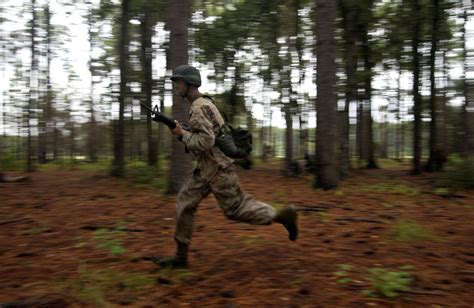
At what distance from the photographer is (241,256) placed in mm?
5367

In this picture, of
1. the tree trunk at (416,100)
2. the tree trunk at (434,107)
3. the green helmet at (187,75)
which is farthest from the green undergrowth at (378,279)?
the tree trunk at (416,100)

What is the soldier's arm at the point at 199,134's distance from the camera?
444 cm

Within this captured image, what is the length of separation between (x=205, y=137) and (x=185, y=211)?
956mm

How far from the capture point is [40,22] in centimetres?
1720

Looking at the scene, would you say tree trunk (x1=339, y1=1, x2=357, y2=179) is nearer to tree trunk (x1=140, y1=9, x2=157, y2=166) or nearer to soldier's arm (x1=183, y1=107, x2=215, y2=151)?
tree trunk (x1=140, y1=9, x2=157, y2=166)

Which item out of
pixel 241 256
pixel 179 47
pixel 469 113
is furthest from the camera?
pixel 469 113

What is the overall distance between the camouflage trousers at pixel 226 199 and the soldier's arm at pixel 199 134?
0.38m

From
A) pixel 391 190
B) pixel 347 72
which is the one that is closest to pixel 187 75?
pixel 391 190

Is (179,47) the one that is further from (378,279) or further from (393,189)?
(378,279)

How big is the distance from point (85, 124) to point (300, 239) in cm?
2924

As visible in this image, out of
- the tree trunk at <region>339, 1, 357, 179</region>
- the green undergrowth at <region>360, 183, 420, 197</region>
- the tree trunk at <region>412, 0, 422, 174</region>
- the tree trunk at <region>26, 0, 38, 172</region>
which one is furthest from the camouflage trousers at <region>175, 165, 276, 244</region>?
the tree trunk at <region>26, 0, 38, 172</region>

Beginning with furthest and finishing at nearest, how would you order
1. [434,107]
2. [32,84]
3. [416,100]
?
[32,84] → [416,100] → [434,107]

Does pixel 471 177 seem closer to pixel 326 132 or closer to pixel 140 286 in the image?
→ pixel 326 132

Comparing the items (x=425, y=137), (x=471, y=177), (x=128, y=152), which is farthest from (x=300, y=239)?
(x=128, y=152)
